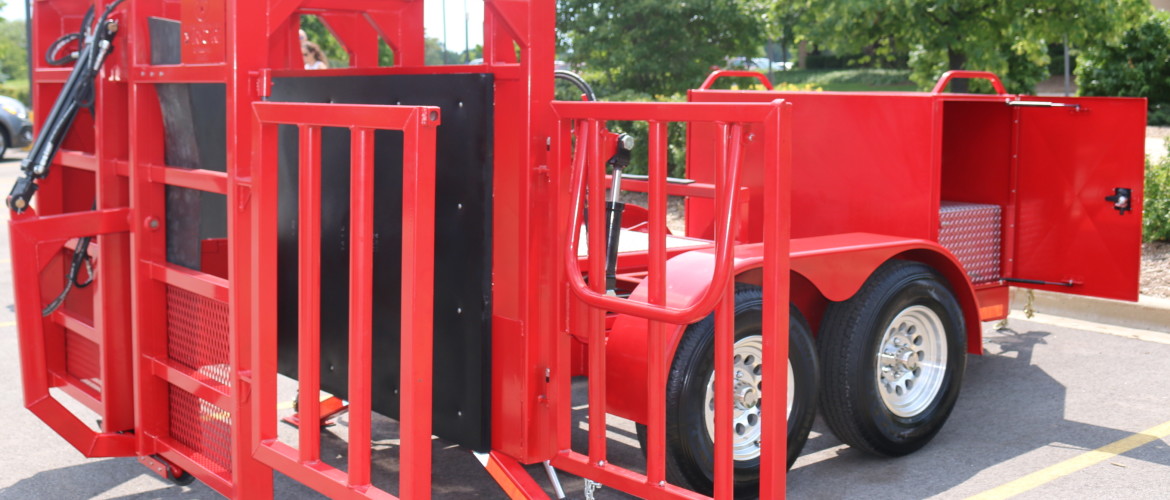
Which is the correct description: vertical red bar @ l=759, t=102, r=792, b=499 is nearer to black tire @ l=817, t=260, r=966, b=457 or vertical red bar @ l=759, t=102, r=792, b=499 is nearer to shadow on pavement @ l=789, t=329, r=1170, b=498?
shadow on pavement @ l=789, t=329, r=1170, b=498

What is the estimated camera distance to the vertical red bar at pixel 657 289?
10.9ft

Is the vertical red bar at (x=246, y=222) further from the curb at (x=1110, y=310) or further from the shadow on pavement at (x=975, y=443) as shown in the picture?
the curb at (x=1110, y=310)

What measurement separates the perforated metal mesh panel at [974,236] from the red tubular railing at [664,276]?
8.38 feet

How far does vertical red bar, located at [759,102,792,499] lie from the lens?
119 inches

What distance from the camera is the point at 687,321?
3154mm

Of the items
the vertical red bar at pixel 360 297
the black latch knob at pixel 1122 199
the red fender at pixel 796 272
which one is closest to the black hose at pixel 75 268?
the vertical red bar at pixel 360 297

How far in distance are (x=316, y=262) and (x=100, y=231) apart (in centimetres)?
138

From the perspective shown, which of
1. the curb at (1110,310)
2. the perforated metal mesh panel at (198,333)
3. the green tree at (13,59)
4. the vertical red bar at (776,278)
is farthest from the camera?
the green tree at (13,59)

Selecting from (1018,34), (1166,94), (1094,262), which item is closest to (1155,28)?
(1166,94)

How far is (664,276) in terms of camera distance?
3389 millimetres

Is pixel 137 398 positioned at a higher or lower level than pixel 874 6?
lower

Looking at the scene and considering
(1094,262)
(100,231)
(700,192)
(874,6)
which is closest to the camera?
(100,231)

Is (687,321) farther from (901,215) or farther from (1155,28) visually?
(1155,28)

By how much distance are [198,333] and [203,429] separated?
1.20 ft
